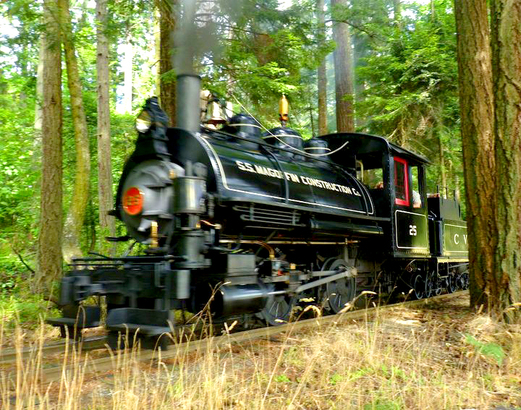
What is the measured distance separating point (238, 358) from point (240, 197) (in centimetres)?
177

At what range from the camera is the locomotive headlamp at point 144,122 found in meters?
5.42

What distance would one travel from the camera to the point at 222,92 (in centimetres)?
955

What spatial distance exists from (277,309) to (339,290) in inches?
62.6

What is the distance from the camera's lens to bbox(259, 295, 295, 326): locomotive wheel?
628cm

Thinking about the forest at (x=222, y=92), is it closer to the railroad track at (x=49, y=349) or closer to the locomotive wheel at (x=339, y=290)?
the locomotive wheel at (x=339, y=290)

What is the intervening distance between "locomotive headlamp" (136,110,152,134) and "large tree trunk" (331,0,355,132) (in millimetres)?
10236

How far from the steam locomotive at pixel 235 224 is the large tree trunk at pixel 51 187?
2670 mm

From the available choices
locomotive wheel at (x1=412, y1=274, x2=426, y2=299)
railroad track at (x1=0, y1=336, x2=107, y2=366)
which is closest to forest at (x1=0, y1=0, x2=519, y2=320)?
railroad track at (x1=0, y1=336, x2=107, y2=366)

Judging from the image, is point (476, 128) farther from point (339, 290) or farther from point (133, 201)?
point (133, 201)

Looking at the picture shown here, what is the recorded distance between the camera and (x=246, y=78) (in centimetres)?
972

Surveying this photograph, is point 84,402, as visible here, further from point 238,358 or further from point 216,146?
point 216,146

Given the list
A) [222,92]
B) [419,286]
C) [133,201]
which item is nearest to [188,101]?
[133,201]

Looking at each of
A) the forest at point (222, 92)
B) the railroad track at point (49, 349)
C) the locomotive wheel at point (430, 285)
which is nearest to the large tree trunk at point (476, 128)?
the forest at point (222, 92)

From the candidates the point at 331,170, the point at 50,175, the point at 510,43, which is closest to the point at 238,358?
the point at 331,170
